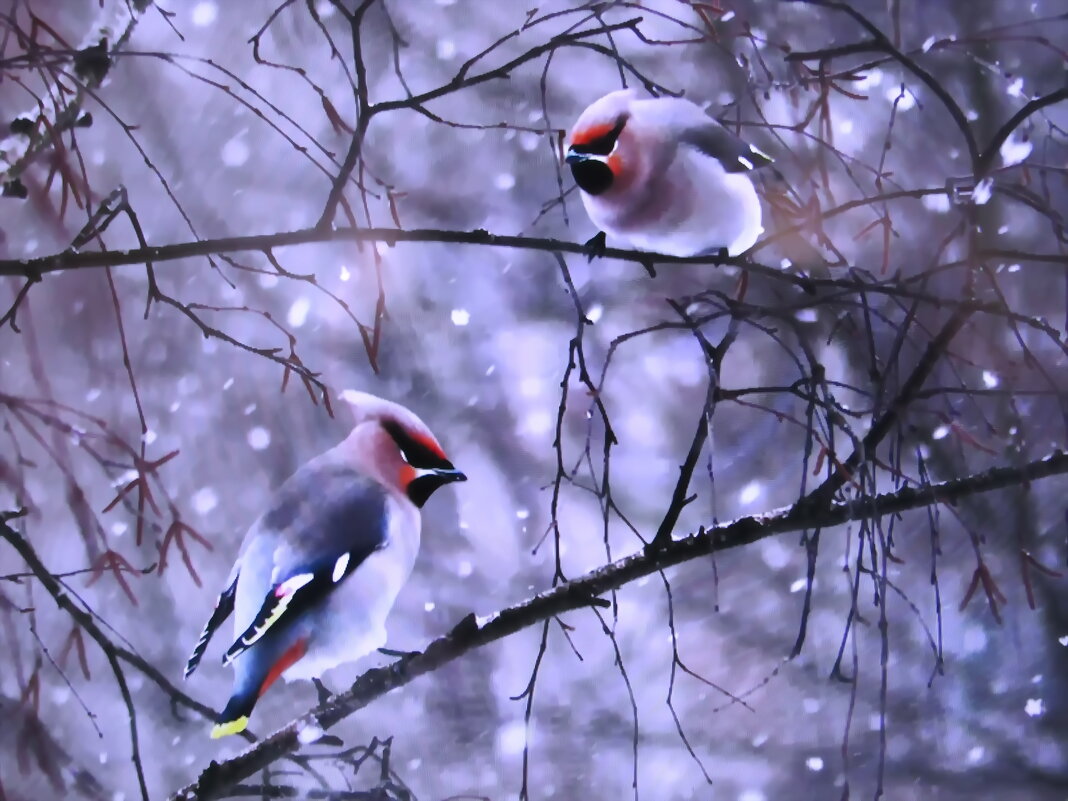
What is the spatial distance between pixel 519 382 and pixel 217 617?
18.2 inches

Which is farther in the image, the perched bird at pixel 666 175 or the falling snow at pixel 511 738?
the falling snow at pixel 511 738

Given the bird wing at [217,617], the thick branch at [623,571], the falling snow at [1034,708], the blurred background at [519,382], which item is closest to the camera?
the thick branch at [623,571]

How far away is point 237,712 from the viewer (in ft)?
3.20

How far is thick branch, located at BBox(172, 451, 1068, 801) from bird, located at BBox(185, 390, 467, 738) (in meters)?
0.08

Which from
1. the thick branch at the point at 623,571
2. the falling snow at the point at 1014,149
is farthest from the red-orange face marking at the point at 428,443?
the falling snow at the point at 1014,149

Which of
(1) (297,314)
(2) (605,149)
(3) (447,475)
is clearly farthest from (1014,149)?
(1) (297,314)

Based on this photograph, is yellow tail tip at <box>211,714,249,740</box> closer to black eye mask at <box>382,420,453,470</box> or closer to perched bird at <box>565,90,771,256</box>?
black eye mask at <box>382,420,453,470</box>

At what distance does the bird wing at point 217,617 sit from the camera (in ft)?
3.31

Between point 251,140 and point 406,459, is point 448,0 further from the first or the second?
point 406,459

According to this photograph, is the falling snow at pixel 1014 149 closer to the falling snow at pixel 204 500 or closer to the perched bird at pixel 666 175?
the perched bird at pixel 666 175

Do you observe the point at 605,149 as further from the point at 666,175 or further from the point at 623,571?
the point at 623,571

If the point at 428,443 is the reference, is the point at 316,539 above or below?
below

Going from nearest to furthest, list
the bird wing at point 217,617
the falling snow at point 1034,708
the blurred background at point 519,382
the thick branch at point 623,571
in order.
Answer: the thick branch at point 623,571
the bird wing at point 217,617
the blurred background at point 519,382
the falling snow at point 1034,708

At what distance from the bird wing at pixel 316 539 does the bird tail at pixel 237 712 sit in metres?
0.04
